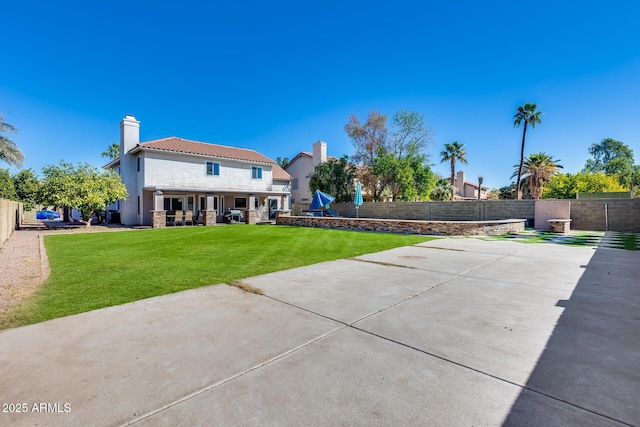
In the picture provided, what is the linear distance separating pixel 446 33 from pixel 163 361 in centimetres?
2065

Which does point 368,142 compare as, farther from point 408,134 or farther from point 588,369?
point 588,369

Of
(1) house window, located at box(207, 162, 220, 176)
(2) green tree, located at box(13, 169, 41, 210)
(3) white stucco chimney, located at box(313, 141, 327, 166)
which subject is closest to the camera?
(1) house window, located at box(207, 162, 220, 176)

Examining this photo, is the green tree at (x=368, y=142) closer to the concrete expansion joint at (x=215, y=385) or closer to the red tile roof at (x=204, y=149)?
the red tile roof at (x=204, y=149)

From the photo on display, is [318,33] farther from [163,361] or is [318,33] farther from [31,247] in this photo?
[163,361]

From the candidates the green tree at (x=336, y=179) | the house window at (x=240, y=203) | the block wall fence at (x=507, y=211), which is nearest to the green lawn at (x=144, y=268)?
the block wall fence at (x=507, y=211)

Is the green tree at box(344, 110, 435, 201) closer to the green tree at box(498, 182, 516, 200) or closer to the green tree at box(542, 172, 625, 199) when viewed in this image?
the green tree at box(542, 172, 625, 199)

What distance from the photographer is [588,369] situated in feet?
9.02

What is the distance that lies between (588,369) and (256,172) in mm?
26277

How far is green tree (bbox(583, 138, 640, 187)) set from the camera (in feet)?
176

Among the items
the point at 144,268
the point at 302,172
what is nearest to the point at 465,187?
the point at 302,172

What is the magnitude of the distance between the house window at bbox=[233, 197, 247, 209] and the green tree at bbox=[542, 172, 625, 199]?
A: 33.5 m

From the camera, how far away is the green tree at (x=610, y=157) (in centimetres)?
5353

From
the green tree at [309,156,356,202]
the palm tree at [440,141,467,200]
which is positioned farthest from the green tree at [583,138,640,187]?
the green tree at [309,156,356,202]

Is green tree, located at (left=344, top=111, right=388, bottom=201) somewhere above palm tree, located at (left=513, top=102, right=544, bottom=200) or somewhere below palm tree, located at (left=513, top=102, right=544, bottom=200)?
below
